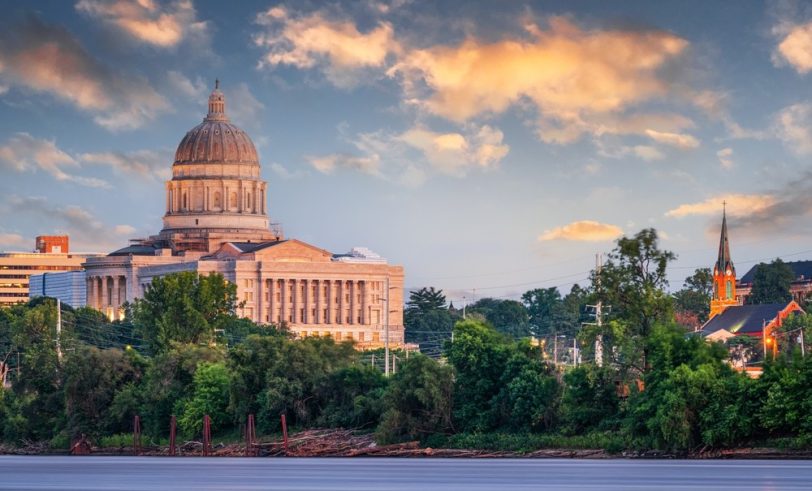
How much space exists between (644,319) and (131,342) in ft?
297

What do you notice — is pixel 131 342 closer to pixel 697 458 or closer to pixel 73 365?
pixel 73 365

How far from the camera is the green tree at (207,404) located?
98.4m

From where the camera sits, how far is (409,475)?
217 feet

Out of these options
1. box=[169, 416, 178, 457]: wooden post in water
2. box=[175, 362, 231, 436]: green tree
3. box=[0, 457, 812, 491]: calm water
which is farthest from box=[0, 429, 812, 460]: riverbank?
box=[0, 457, 812, 491]: calm water

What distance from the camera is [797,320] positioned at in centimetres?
16100

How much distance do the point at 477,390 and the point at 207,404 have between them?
16900 millimetres

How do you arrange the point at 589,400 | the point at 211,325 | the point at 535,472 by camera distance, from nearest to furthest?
the point at 535,472 < the point at 589,400 < the point at 211,325

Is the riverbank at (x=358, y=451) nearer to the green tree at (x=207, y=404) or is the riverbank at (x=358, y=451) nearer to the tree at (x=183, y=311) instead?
the green tree at (x=207, y=404)

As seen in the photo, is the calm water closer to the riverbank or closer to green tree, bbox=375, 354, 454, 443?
the riverbank

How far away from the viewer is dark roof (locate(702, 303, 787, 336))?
183 metres

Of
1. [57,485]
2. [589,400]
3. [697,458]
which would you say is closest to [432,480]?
[57,485]

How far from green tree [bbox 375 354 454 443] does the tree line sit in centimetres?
7

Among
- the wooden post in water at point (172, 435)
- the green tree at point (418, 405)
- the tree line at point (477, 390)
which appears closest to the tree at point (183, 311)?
the tree line at point (477, 390)

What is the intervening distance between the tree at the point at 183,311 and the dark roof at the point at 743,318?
52.9 meters
